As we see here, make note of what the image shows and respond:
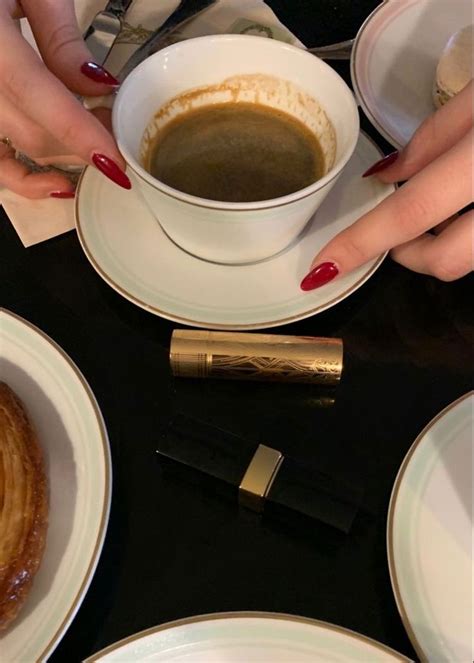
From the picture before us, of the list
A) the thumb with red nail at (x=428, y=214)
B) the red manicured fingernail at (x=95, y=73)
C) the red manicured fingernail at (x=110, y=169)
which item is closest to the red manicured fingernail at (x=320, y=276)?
the thumb with red nail at (x=428, y=214)

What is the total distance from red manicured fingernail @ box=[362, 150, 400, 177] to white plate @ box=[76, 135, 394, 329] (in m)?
0.01

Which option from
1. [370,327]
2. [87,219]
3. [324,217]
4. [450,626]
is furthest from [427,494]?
[87,219]

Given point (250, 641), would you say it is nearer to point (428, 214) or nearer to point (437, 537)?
point (437, 537)

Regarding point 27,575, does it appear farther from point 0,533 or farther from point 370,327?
point 370,327

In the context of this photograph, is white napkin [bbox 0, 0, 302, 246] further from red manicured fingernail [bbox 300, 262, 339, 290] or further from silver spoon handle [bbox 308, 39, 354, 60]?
red manicured fingernail [bbox 300, 262, 339, 290]

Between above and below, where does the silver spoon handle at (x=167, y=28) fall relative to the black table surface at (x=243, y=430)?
above

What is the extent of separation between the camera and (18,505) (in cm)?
53

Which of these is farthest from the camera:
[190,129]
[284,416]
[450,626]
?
[190,129]

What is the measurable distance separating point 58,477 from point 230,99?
509 millimetres

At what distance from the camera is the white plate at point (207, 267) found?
0.64 metres

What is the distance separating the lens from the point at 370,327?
699mm

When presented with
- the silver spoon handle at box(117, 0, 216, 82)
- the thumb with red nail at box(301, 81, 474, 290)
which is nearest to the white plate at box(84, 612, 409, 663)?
the thumb with red nail at box(301, 81, 474, 290)

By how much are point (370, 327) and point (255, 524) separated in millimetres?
262

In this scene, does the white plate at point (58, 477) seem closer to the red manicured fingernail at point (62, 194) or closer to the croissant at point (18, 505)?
the croissant at point (18, 505)
